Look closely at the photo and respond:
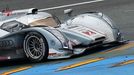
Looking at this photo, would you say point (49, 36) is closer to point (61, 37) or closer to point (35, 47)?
point (61, 37)

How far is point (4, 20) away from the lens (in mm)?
9891

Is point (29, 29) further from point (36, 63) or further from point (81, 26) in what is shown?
point (81, 26)

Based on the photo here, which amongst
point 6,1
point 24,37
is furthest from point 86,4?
point 24,37

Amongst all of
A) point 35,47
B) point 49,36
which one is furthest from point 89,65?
point 35,47

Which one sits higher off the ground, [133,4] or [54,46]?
[133,4]

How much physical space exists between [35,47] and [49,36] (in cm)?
38

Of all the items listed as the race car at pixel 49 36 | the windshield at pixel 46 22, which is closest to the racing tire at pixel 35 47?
the race car at pixel 49 36

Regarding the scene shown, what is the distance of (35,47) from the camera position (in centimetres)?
885

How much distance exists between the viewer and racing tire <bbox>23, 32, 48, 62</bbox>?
8703mm

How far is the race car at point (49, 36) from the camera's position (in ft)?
28.6

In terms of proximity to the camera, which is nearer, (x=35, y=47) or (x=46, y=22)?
(x=35, y=47)

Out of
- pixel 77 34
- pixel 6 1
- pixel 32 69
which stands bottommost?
pixel 32 69

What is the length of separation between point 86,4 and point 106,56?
11.7m

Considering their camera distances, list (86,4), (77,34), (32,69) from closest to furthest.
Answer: (32,69), (77,34), (86,4)
